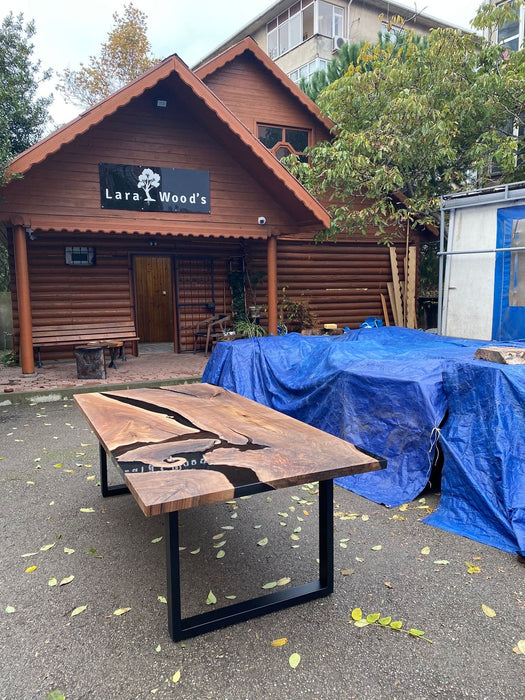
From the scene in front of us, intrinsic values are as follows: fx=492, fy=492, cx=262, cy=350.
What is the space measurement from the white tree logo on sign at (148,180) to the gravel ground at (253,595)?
19.4 ft

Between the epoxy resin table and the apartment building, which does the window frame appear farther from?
the apartment building

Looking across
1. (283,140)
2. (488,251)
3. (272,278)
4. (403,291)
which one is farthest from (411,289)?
(488,251)

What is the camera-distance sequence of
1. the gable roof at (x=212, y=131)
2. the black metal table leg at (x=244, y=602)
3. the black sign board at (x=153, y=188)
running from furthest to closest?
the black sign board at (x=153, y=188)
the gable roof at (x=212, y=131)
the black metal table leg at (x=244, y=602)

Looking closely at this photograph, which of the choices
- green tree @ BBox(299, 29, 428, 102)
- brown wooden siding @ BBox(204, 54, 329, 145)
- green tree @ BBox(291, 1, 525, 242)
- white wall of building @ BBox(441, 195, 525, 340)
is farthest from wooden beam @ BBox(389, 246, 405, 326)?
green tree @ BBox(299, 29, 428, 102)

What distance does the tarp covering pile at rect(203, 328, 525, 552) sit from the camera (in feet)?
10.2

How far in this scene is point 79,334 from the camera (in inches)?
364

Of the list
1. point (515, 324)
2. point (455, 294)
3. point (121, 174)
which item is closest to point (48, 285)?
point (121, 174)

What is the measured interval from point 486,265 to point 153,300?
8641 millimetres

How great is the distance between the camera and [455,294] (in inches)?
328

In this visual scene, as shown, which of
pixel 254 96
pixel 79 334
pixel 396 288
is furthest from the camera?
pixel 396 288

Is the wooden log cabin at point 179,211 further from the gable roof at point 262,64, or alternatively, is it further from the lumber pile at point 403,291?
the lumber pile at point 403,291

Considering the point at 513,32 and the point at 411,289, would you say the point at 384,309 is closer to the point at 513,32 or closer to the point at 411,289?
the point at 411,289

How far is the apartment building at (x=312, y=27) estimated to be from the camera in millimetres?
24125

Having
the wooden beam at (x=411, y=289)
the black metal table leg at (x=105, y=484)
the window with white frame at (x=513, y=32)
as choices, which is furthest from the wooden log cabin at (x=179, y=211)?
the window with white frame at (x=513, y=32)
